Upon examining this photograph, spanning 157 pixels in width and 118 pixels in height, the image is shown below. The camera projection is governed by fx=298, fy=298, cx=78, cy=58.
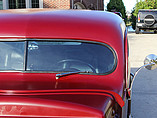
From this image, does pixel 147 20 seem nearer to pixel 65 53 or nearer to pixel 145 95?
pixel 145 95

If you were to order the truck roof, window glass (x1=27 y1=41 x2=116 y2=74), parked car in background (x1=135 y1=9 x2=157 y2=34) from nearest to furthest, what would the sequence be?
window glass (x1=27 y1=41 x2=116 y2=74) → the truck roof → parked car in background (x1=135 y1=9 x2=157 y2=34)

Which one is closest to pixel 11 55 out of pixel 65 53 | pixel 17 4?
pixel 65 53

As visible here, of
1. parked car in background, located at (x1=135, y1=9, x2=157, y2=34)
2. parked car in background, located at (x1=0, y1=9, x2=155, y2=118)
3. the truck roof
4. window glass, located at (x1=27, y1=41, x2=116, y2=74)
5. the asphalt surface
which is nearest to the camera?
parked car in background, located at (x1=0, y1=9, x2=155, y2=118)

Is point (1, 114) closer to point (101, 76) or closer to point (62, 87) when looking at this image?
point (62, 87)

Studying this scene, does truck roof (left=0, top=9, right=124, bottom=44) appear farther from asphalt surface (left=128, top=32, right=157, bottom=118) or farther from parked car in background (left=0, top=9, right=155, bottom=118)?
asphalt surface (left=128, top=32, right=157, bottom=118)

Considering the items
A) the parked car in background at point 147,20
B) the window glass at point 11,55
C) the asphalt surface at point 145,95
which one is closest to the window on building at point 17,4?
the parked car in background at point 147,20

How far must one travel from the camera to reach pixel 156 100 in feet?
20.2

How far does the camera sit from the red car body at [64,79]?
177cm

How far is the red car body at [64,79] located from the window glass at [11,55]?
0.13 ft

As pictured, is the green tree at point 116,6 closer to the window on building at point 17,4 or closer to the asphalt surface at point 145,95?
the window on building at point 17,4

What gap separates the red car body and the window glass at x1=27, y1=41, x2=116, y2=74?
4 centimetres

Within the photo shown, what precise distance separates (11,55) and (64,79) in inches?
24.8

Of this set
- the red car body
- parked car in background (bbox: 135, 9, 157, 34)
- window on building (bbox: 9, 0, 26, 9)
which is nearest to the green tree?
parked car in background (bbox: 135, 9, 157, 34)

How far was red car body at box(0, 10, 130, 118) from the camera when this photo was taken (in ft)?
5.80
